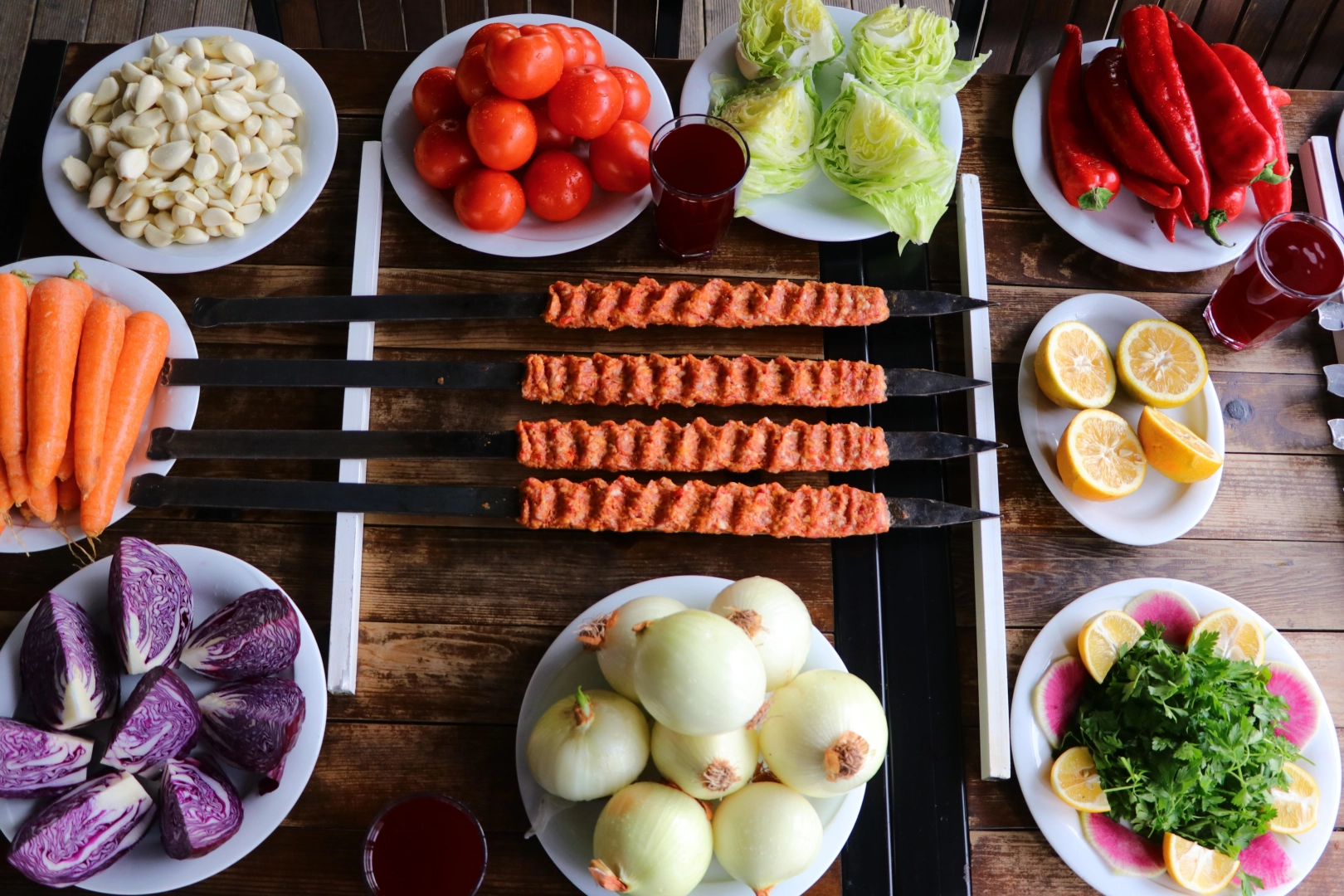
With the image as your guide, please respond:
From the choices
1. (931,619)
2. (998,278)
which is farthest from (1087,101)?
(931,619)

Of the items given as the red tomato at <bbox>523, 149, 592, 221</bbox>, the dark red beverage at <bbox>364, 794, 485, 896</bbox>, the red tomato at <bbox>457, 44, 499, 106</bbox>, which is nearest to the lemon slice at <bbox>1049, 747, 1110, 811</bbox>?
the dark red beverage at <bbox>364, 794, 485, 896</bbox>

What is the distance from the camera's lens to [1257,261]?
155 cm

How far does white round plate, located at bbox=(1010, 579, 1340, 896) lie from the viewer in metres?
1.33

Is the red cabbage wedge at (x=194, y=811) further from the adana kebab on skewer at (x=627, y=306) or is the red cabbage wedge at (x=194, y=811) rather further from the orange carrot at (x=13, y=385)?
the adana kebab on skewer at (x=627, y=306)

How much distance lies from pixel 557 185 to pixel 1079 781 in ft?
4.32

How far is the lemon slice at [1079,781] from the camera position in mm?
1339

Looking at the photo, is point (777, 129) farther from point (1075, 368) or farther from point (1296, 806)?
point (1296, 806)

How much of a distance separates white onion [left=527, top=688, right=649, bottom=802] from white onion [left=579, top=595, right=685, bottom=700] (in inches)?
1.4

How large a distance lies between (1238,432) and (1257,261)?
313 millimetres

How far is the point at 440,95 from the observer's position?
5.37 ft

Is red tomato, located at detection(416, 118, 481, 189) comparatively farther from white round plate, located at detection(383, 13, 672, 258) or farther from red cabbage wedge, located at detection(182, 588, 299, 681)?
red cabbage wedge, located at detection(182, 588, 299, 681)

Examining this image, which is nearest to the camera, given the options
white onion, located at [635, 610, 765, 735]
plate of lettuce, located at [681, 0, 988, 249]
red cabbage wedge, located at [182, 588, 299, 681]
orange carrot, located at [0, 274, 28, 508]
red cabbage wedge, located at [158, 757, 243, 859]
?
white onion, located at [635, 610, 765, 735]

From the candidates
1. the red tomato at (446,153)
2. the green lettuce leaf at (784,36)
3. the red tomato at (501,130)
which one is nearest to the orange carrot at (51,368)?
the red tomato at (446,153)

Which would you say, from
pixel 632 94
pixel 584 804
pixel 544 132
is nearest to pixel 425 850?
pixel 584 804
